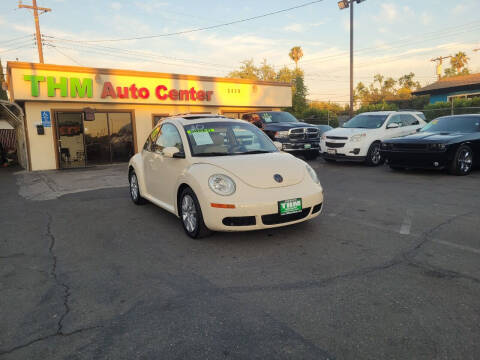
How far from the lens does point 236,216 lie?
4309 mm

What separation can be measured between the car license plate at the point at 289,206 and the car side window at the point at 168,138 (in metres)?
1.80

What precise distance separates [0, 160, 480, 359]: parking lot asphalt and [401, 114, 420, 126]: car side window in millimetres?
7263

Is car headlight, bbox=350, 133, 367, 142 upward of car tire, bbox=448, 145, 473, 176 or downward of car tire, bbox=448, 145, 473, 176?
upward

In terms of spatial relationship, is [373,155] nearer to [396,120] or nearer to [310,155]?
[396,120]

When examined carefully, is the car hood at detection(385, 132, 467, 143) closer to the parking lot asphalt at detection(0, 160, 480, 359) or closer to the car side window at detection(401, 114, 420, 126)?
the car side window at detection(401, 114, 420, 126)

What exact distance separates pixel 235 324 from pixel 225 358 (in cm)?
41

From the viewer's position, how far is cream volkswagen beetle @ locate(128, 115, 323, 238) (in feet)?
14.3

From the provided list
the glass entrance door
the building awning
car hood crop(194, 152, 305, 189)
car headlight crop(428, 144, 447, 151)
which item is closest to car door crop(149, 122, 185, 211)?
car hood crop(194, 152, 305, 189)

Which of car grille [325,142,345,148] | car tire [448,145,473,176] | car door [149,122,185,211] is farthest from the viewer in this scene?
car grille [325,142,345,148]

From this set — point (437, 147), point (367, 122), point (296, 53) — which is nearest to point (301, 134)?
point (367, 122)

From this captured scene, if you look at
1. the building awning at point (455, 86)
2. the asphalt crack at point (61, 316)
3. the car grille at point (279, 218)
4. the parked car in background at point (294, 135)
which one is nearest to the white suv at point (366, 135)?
the parked car in background at point (294, 135)

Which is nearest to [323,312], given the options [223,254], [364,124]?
[223,254]

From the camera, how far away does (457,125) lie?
A: 10172mm

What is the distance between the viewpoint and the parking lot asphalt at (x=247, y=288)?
2.47m
